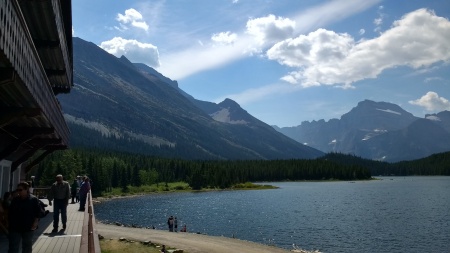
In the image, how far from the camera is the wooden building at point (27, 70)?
315 inches

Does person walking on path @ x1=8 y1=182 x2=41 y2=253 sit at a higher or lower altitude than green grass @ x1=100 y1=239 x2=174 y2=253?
higher

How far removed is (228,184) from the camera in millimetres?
176500

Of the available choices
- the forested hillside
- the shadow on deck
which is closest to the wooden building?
the shadow on deck

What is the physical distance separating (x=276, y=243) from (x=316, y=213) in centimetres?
3204

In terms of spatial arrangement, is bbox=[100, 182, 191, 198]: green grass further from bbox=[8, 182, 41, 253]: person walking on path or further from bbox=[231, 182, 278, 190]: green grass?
bbox=[8, 182, 41, 253]: person walking on path

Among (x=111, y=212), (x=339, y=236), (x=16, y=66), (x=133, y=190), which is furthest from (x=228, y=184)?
(x=16, y=66)

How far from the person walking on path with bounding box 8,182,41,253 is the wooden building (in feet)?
7.26

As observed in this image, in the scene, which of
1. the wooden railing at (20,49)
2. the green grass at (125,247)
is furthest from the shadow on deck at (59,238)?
the green grass at (125,247)

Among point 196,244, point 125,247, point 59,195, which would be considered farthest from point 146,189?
point 59,195

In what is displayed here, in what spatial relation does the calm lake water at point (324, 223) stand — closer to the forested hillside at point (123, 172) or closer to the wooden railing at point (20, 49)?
the forested hillside at point (123, 172)

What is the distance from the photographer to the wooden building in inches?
315

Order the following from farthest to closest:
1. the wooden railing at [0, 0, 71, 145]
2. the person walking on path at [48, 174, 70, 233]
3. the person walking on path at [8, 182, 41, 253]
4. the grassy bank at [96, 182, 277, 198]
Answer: the grassy bank at [96, 182, 277, 198], the person walking on path at [48, 174, 70, 233], the person walking on path at [8, 182, 41, 253], the wooden railing at [0, 0, 71, 145]

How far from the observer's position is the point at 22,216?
1133 centimetres

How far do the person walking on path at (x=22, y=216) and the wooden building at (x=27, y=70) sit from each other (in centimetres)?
221
